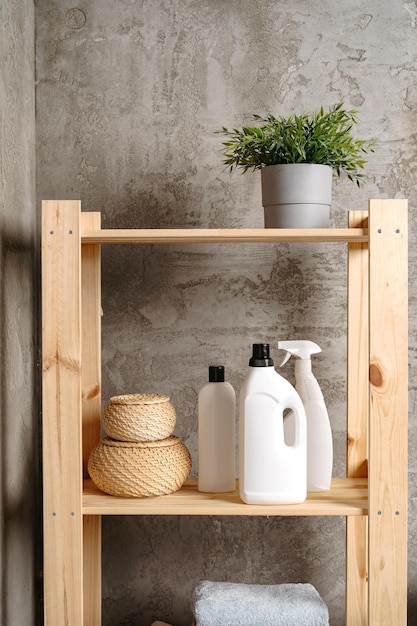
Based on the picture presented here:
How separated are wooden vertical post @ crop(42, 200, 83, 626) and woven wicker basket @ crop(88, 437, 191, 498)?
81 mm

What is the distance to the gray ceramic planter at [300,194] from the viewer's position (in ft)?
4.31

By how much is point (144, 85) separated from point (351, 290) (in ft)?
2.20

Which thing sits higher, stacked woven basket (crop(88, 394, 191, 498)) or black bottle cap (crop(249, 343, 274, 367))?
black bottle cap (crop(249, 343, 274, 367))

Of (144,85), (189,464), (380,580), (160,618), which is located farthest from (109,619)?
(144,85)

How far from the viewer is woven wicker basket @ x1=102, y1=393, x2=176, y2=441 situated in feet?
4.41

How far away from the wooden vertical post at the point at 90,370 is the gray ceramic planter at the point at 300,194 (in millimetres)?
404

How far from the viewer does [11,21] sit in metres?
1.49

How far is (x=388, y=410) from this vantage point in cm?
125

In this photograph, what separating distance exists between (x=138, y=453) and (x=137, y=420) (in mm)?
61

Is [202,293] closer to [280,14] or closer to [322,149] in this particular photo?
[322,149]


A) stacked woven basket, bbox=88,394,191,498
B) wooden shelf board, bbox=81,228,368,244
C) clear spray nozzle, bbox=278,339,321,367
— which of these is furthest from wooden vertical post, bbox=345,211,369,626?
stacked woven basket, bbox=88,394,191,498

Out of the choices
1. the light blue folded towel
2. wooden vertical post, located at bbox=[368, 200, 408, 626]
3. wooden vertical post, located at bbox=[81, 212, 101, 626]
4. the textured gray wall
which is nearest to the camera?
wooden vertical post, located at bbox=[368, 200, 408, 626]

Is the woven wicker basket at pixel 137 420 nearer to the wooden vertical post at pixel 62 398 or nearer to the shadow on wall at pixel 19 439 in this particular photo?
the wooden vertical post at pixel 62 398

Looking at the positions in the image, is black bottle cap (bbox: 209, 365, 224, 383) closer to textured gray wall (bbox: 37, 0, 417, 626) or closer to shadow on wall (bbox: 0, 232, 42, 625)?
textured gray wall (bbox: 37, 0, 417, 626)
